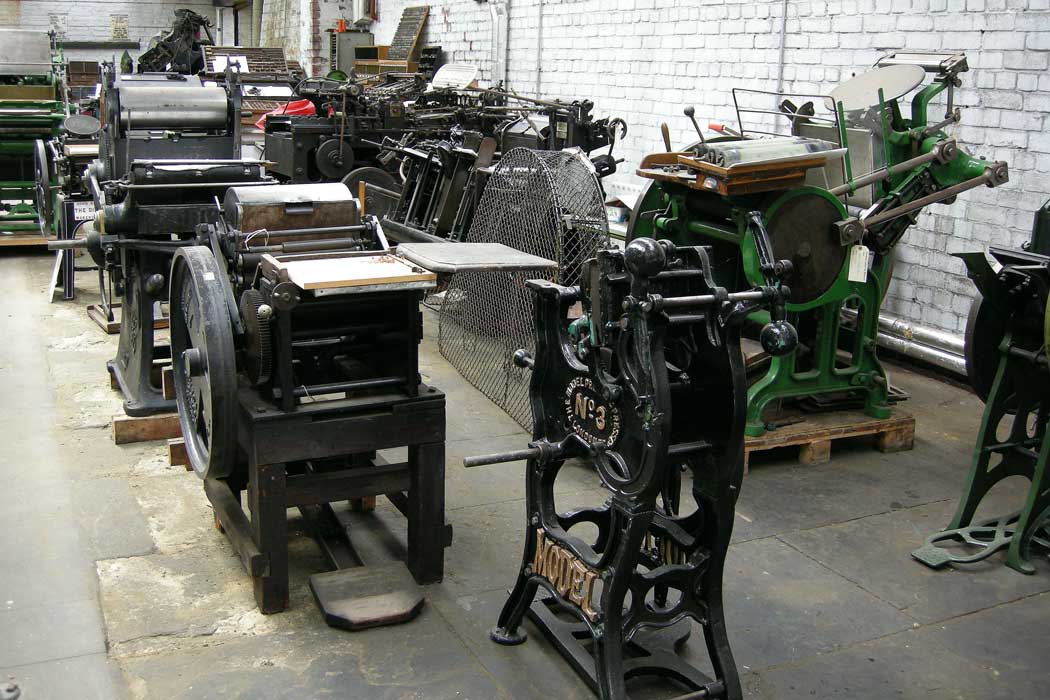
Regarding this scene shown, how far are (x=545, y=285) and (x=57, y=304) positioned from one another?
17.6 feet

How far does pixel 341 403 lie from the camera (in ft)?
10.5

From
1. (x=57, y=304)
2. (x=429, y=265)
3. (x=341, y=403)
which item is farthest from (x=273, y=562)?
(x=57, y=304)

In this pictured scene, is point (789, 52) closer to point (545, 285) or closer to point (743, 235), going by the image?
point (743, 235)

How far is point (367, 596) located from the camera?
3213 mm

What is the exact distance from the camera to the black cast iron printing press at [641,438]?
2576 millimetres

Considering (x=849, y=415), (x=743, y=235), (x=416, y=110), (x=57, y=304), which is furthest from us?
(x=416, y=110)

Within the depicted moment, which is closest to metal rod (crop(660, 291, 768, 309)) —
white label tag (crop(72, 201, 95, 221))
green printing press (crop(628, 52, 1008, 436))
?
green printing press (crop(628, 52, 1008, 436))

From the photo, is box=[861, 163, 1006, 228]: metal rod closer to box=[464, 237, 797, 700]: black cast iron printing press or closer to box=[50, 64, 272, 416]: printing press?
box=[464, 237, 797, 700]: black cast iron printing press

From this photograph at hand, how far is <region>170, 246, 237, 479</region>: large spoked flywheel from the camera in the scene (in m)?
3.10

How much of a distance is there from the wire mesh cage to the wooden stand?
4.24 feet

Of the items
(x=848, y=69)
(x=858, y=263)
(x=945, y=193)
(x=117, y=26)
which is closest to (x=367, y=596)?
(x=858, y=263)

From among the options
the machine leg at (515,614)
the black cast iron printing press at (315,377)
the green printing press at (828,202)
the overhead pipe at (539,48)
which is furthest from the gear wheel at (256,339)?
the overhead pipe at (539,48)

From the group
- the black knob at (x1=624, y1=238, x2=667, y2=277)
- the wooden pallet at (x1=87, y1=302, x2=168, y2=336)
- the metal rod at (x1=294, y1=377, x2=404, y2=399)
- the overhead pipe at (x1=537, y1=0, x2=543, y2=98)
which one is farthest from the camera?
the overhead pipe at (x1=537, y1=0, x2=543, y2=98)

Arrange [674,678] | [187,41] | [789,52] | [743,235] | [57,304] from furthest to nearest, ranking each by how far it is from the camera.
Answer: [187,41]
[57,304]
[789,52]
[743,235]
[674,678]
